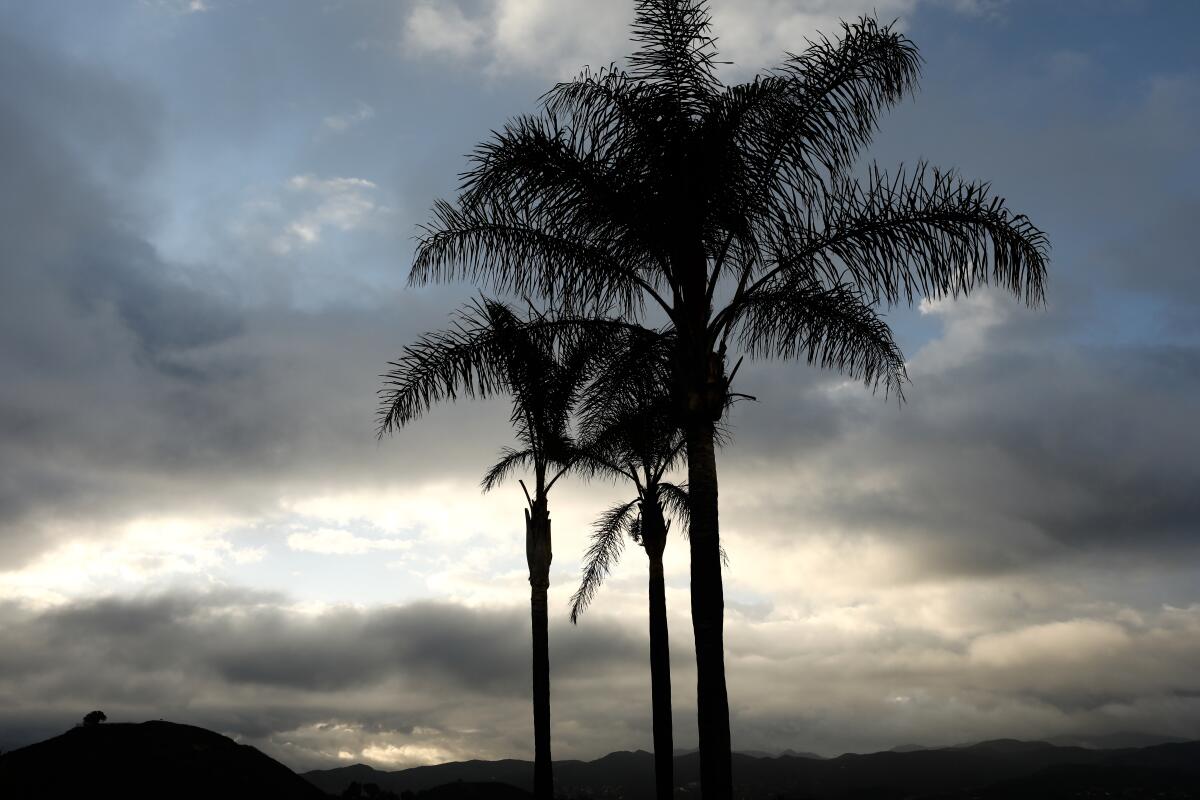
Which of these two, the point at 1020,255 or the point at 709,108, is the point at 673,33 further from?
the point at 1020,255

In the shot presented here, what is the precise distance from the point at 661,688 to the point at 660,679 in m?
0.20

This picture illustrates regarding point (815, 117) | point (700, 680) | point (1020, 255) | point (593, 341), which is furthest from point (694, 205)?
point (700, 680)

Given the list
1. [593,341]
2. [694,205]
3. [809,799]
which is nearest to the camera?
[694,205]

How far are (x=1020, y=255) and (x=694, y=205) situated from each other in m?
4.12

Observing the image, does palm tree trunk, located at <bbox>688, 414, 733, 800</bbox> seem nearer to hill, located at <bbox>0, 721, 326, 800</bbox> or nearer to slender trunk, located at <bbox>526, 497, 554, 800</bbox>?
slender trunk, located at <bbox>526, 497, 554, 800</bbox>

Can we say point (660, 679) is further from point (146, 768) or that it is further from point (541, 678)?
point (146, 768)

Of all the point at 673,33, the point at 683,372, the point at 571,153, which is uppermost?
the point at 673,33

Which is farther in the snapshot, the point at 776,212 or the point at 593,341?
the point at 593,341

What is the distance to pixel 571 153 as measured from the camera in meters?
14.0

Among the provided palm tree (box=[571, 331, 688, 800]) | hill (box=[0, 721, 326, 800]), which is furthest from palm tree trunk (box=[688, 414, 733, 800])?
hill (box=[0, 721, 326, 800])

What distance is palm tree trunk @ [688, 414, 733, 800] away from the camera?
12.3m

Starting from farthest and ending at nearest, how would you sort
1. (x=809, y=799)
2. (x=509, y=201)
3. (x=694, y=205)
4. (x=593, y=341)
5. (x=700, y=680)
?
(x=809, y=799)
(x=593, y=341)
(x=509, y=201)
(x=694, y=205)
(x=700, y=680)

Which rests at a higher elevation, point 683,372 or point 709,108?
point 709,108

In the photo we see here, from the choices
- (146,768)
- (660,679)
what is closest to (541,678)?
(660,679)
